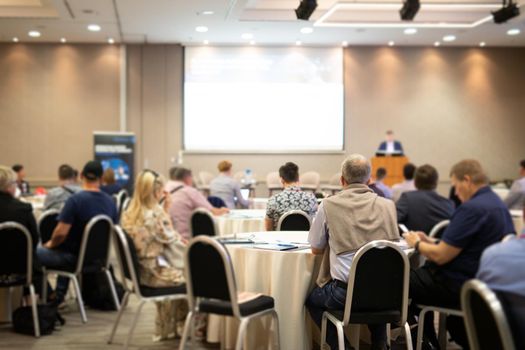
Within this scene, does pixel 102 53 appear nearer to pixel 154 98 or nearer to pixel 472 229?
pixel 154 98

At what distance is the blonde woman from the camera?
4.36 meters

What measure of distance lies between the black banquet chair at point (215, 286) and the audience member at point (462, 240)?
100 centimetres

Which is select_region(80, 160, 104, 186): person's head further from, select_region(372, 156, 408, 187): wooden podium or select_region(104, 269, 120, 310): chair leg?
select_region(372, 156, 408, 187): wooden podium

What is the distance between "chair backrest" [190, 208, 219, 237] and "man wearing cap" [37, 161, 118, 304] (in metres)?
1.01

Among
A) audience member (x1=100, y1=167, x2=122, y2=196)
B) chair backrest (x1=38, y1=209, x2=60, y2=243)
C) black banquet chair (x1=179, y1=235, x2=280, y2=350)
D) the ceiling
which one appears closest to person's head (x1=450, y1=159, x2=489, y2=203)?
black banquet chair (x1=179, y1=235, x2=280, y2=350)

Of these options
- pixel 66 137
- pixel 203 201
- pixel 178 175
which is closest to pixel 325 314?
pixel 203 201

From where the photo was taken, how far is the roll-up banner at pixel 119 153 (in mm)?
13508

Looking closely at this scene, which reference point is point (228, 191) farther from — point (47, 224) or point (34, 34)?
point (34, 34)

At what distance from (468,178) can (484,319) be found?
1465 millimetres

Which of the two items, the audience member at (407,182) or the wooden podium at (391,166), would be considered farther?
the wooden podium at (391,166)

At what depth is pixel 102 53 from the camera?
46.5ft

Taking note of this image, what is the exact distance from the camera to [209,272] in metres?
3.62

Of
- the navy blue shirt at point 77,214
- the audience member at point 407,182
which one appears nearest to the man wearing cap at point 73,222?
the navy blue shirt at point 77,214

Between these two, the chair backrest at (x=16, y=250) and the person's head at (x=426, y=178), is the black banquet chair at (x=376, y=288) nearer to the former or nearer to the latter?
the person's head at (x=426, y=178)
